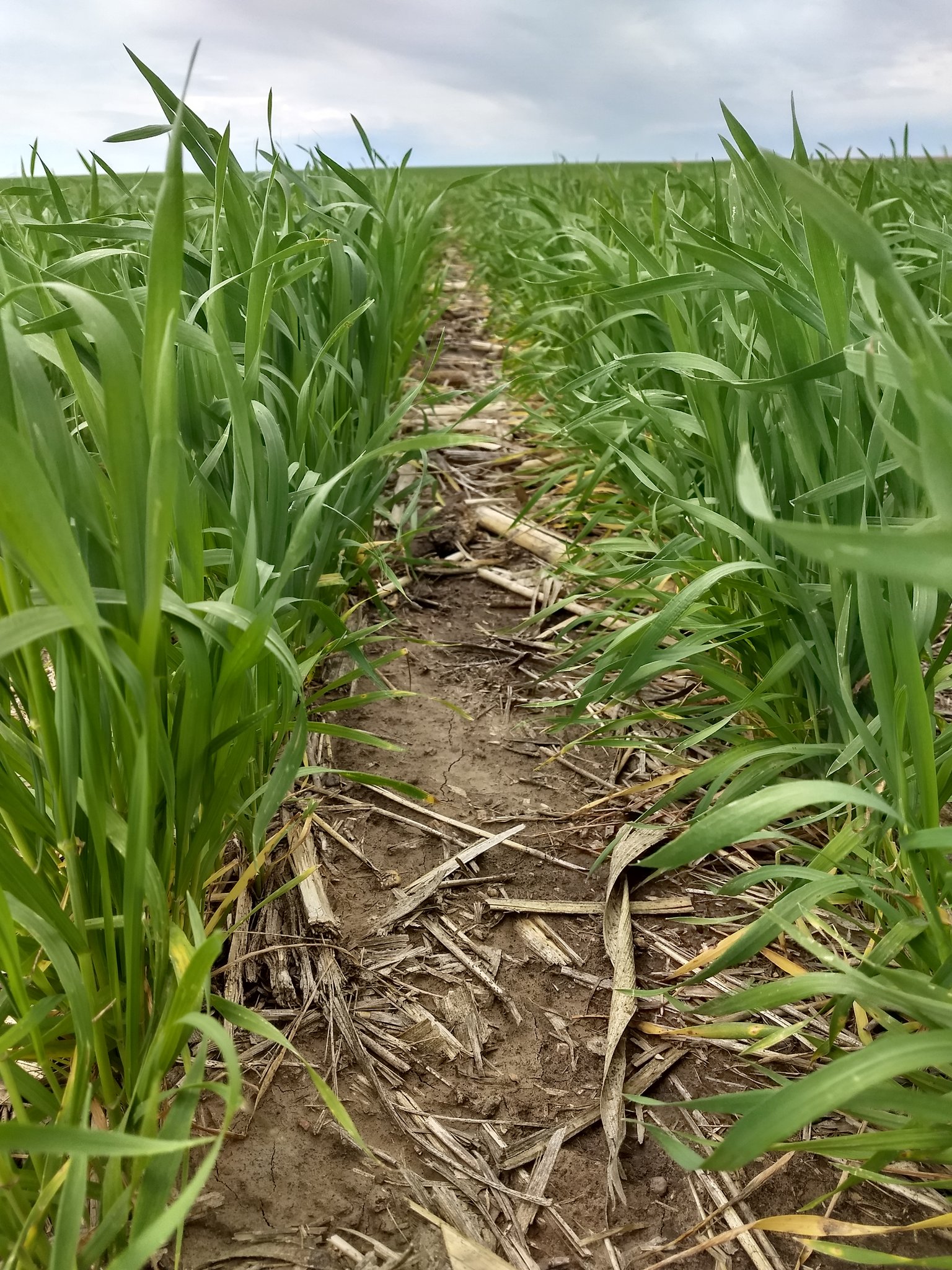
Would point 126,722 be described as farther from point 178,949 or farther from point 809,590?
point 809,590

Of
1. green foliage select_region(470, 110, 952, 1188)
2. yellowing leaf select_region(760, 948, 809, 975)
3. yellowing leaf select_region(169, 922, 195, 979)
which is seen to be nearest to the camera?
green foliage select_region(470, 110, 952, 1188)

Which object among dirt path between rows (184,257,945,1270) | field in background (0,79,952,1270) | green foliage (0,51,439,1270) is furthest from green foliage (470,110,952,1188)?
green foliage (0,51,439,1270)

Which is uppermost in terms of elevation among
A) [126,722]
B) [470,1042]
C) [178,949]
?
[126,722]

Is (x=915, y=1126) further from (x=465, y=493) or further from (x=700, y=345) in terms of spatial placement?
(x=465, y=493)

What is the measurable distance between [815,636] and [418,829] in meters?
0.55

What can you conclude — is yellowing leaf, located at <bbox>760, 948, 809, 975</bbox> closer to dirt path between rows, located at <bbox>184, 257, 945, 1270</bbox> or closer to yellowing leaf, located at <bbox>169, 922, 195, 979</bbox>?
dirt path between rows, located at <bbox>184, 257, 945, 1270</bbox>

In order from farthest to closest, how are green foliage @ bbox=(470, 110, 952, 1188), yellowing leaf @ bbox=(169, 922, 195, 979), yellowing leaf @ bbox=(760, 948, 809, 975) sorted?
yellowing leaf @ bbox=(760, 948, 809, 975) → yellowing leaf @ bbox=(169, 922, 195, 979) → green foliage @ bbox=(470, 110, 952, 1188)

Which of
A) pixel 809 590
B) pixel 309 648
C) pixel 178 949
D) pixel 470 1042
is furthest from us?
pixel 309 648

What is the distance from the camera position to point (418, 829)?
120 centimetres

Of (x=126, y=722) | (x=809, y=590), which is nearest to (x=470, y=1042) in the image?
(x=126, y=722)

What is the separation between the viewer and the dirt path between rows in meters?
0.74

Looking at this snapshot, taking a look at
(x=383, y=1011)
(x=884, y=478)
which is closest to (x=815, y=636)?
(x=884, y=478)

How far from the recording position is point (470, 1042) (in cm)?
91

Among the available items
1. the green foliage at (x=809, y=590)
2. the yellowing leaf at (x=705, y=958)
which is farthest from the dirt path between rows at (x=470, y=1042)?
the green foliage at (x=809, y=590)
